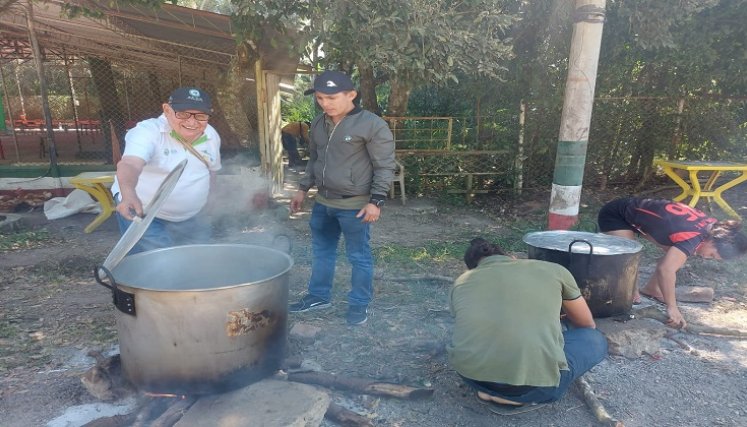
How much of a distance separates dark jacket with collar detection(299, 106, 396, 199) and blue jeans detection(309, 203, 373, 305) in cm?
20

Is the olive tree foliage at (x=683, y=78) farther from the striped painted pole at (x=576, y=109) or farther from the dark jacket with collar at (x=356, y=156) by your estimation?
the dark jacket with collar at (x=356, y=156)

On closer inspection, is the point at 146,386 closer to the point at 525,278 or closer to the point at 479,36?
the point at 525,278

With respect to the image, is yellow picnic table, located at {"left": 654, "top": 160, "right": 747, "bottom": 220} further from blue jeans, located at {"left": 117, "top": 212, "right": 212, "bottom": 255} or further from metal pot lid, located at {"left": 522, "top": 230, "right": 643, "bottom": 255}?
blue jeans, located at {"left": 117, "top": 212, "right": 212, "bottom": 255}

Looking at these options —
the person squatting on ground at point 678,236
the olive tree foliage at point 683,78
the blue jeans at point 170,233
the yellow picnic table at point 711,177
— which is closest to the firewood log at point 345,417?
the blue jeans at point 170,233

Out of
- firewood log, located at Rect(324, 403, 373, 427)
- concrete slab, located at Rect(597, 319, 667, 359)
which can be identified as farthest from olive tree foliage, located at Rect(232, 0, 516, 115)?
firewood log, located at Rect(324, 403, 373, 427)

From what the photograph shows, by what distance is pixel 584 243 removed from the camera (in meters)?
3.48

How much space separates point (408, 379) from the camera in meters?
3.07

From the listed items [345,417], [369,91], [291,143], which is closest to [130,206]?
[345,417]

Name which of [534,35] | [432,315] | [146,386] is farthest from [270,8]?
[534,35]

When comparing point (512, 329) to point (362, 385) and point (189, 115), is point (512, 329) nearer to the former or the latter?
point (362, 385)

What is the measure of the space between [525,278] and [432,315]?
5.41 feet

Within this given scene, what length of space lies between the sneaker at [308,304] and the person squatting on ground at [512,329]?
1.57 m

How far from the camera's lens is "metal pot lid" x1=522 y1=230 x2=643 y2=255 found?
3.34 m

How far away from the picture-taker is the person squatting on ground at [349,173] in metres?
3.34
